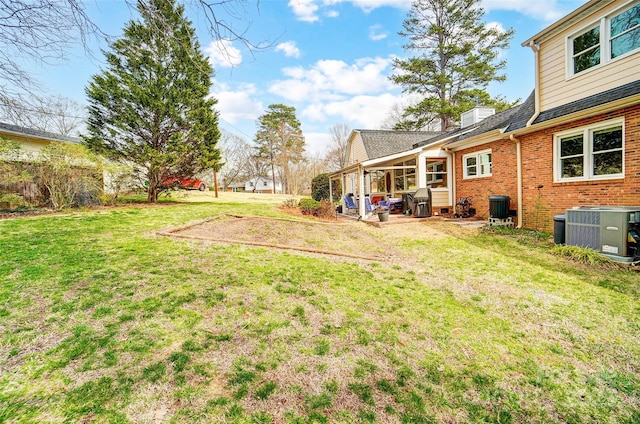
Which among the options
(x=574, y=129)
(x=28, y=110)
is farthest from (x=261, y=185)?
(x=28, y=110)

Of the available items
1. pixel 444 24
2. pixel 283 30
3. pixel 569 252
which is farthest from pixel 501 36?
pixel 283 30

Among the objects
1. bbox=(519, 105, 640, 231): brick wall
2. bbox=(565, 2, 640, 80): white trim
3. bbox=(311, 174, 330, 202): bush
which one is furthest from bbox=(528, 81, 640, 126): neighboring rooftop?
bbox=(311, 174, 330, 202): bush

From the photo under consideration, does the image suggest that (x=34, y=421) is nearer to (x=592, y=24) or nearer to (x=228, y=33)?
(x=228, y=33)

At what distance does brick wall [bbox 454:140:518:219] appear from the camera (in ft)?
30.6

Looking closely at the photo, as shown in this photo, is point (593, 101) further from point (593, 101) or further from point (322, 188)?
point (322, 188)

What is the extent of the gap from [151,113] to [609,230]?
1684 centimetres

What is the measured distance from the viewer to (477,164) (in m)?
11.1

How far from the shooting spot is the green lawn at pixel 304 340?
204 centimetres

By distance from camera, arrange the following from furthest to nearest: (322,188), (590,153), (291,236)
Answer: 1. (322,188)
2. (291,236)
3. (590,153)

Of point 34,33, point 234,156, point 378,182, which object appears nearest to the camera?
point 34,33

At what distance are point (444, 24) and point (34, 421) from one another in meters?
27.3

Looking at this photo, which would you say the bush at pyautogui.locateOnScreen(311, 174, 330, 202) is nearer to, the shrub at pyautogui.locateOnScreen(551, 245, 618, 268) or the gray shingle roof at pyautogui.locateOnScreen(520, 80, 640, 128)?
the gray shingle roof at pyautogui.locateOnScreen(520, 80, 640, 128)

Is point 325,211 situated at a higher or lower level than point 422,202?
lower

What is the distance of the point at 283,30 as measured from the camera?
3.04m
